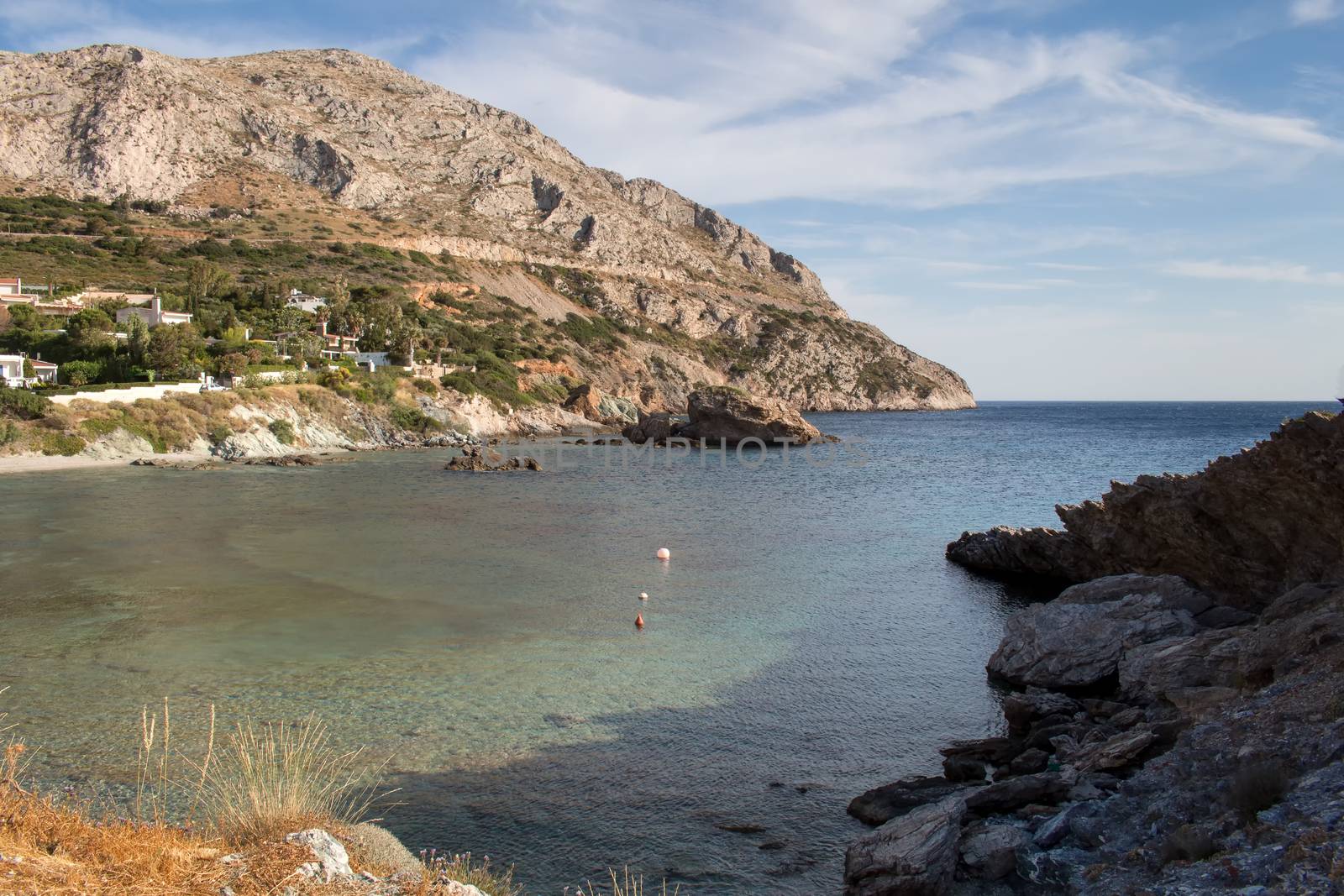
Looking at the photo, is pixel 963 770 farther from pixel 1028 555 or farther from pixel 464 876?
pixel 1028 555

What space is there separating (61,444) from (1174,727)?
47806 mm

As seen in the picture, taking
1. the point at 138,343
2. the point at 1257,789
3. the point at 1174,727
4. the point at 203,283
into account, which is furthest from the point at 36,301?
the point at 1257,789

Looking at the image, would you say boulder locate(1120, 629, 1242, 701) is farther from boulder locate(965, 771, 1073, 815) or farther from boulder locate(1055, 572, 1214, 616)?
boulder locate(965, 771, 1073, 815)

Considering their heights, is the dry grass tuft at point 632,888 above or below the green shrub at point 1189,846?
below

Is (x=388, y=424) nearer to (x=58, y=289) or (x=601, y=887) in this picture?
(x=58, y=289)

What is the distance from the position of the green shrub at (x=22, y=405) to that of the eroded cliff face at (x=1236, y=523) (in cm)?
4598

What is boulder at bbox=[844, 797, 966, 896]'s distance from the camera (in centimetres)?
741

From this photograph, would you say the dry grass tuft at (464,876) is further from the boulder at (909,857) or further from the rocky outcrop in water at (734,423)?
the rocky outcrop in water at (734,423)

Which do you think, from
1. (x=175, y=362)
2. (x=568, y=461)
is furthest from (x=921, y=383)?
(x=175, y=362)

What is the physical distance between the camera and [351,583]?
19.6 metres

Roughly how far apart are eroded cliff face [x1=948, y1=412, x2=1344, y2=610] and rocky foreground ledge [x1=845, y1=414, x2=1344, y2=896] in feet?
0.12

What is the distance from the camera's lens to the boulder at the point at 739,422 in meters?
72.3

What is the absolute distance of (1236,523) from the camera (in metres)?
14.8

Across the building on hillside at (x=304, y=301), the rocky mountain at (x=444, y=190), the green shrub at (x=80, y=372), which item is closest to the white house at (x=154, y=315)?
the green shrub at (x=80, y=372)
